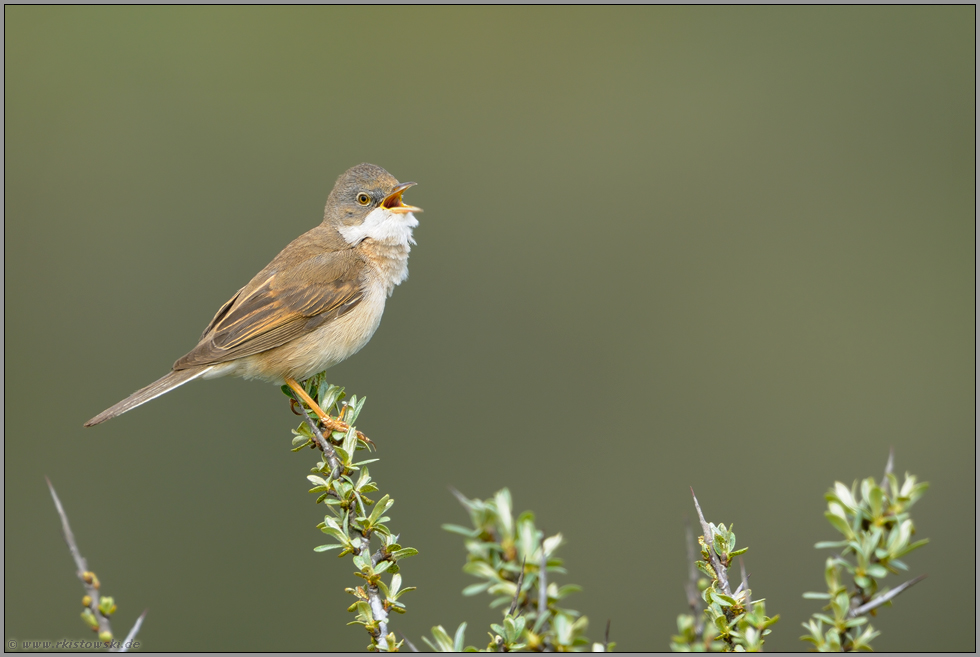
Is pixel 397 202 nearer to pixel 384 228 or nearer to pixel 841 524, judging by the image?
pixel 384 228

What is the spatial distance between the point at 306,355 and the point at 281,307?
396mm

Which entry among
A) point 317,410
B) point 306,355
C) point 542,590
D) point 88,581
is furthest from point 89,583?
point 306,355

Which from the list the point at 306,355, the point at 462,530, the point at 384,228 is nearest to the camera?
the point at 462,530

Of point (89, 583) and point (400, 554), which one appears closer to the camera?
point (89, 583)

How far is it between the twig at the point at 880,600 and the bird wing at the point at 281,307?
3.58 m

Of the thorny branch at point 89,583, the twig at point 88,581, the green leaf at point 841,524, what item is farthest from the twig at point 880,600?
the twig at point 88,581

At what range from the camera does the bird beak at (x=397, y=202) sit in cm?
525

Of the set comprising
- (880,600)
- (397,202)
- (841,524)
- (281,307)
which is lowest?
(880,600)

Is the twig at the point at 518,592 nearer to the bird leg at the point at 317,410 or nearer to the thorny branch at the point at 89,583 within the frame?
the thorny branch at the point at 89,583

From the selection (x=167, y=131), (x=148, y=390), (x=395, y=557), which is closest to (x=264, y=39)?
(x=167, y=131)

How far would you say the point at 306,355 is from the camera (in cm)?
463

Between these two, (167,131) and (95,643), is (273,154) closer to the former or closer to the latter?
(167,131)

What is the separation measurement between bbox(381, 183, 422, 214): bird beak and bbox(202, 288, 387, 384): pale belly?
31.3 inches

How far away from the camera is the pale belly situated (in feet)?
15.1
